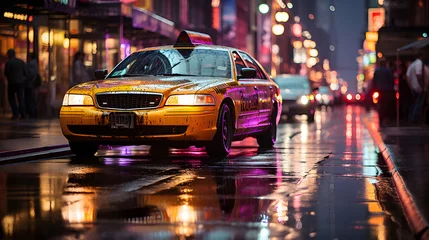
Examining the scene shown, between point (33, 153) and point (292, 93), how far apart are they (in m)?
19.7

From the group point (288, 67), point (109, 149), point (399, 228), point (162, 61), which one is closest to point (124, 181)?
point (399, 228)

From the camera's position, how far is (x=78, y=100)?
506 inches

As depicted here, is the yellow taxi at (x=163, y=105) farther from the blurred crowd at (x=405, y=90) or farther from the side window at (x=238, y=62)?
the blurred crowd at (x=405, y=90)

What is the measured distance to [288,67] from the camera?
17225 cm

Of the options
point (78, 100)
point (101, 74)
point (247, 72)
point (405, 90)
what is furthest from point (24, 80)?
point (78, 100)

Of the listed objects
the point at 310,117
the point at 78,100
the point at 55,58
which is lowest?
the point at 310,117

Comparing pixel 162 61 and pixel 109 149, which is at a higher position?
pixel 162 61

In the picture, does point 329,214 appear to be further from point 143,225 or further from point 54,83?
point 54,83

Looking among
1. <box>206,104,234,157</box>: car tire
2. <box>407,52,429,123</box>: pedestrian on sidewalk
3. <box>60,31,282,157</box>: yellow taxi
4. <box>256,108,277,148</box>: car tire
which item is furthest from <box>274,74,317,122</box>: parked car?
<box>206,104,234,157</box>: car tire

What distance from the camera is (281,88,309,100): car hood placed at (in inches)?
1276

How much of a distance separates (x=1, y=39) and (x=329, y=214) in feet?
74.1

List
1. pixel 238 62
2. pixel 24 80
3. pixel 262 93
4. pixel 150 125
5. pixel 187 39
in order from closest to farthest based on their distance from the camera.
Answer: pixel 150 125, pixel 187 39, pixel 238 62, pixel 262 93, pixel 24 80

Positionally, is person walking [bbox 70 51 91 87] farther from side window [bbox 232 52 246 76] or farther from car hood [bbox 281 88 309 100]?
side window [bbox 232 52 246 76]

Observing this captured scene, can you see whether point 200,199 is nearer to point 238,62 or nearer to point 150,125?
point 150,125
